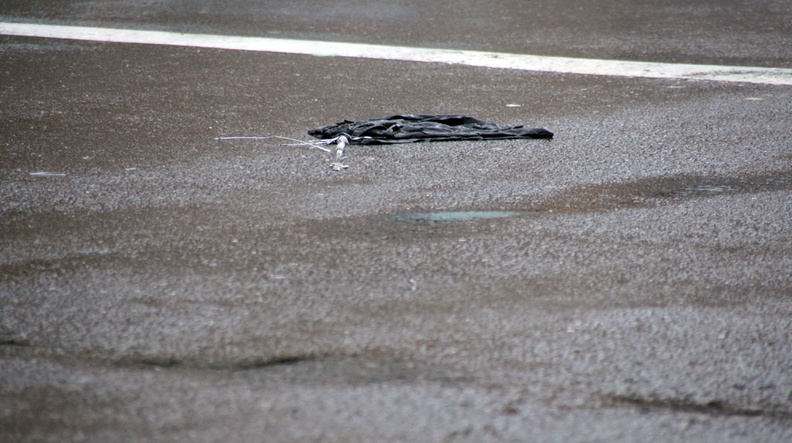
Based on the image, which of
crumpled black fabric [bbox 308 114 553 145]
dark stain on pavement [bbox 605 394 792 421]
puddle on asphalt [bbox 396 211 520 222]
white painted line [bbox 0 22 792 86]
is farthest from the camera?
white painted line [bbox 0 22 792 86]

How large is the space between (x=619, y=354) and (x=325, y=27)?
6961mm

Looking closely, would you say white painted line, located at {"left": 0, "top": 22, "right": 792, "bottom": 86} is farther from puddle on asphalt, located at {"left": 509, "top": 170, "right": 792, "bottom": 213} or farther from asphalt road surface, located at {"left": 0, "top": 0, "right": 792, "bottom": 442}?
puddle on asphalt, located at {"left": 509, "top": 170, "right": 792, "bottom": 213}

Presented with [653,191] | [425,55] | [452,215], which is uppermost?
[425,55]

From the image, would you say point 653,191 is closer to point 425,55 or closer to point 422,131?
point 422,131

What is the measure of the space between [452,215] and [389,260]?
0.68 m

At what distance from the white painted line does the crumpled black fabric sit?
183 cm

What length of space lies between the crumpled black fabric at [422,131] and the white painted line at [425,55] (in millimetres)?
1826

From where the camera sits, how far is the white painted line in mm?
7410

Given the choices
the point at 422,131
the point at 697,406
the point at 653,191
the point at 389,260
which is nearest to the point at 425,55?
the point at 422,131

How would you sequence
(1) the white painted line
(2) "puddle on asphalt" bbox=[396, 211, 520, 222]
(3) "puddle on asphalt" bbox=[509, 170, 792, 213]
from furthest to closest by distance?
(1) the white painted line
(3) "puddle on asphalt" bbox=[509, 170, 792, 213]
(2) "puddle on asphalt" bbox=[396, 211, 520, 222]

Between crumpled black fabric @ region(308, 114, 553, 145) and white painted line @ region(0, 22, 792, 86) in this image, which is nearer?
crumpled black fabric @ region(308, 114, 553, 145)

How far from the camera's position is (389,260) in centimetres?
385

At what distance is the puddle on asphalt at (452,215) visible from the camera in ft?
14.3

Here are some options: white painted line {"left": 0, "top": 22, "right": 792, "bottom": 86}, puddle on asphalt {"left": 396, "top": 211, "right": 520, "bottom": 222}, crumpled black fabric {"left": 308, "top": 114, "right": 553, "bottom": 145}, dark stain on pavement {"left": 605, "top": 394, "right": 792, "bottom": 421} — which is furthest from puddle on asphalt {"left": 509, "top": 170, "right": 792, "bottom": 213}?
white painted line {"left": 0, "top": 22, "right": 792, "bottom": 86}
